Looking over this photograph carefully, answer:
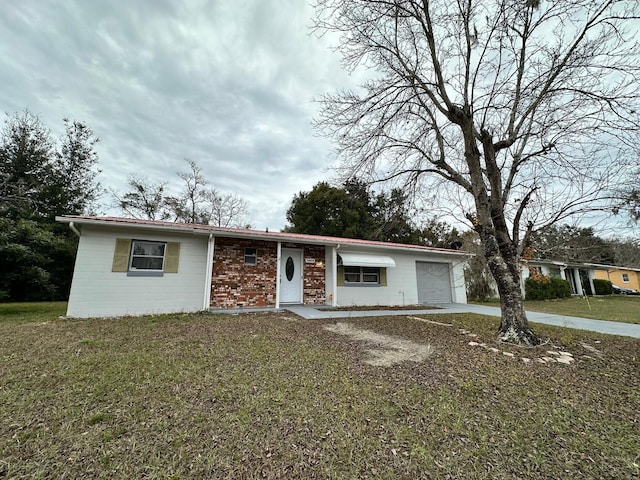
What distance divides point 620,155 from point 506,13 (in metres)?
3.93

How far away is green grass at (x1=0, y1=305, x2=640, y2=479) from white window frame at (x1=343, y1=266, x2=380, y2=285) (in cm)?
701

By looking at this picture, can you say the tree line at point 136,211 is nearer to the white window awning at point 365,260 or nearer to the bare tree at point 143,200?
the bare tree at point 143,200

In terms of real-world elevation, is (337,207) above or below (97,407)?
above

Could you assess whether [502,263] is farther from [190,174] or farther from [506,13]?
[190,174]

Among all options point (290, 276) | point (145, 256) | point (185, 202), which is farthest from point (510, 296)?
point (185, 202)

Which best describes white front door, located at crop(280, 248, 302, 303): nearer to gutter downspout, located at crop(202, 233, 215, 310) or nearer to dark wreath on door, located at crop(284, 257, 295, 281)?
dark wreath on door, located at crop(284, 257, 295, 281)

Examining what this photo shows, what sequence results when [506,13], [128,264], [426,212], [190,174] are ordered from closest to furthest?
[506,13]
[426,212]
[128,264]
[190,174]

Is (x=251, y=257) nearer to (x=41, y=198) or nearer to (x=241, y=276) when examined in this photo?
(x=241, y=276)

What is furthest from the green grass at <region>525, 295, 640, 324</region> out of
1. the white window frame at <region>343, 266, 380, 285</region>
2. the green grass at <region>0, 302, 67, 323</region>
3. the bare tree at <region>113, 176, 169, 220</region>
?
the bare tree at <region>113, 176, 169, 220</region>

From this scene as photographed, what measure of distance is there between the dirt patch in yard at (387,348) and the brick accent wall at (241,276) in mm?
4261

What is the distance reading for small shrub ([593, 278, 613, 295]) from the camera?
2372 centimetres

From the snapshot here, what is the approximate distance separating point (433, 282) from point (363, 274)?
174 inches

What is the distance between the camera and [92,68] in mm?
9156

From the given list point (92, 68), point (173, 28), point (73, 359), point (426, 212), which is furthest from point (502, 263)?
point (92, 68)
